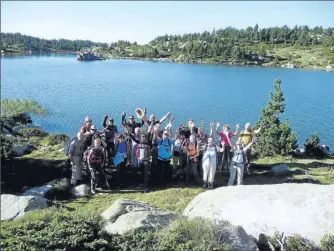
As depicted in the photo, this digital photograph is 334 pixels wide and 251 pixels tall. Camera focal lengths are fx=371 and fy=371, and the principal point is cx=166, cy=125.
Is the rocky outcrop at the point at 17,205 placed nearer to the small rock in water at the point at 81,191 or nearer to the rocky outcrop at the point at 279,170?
the small rock in water at the point at 81,191

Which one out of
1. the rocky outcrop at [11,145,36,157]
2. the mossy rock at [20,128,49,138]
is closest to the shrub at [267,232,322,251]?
the rocky outcrop at [11,145,36,157]

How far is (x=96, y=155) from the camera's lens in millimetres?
12125

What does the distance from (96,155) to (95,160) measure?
0.56ft

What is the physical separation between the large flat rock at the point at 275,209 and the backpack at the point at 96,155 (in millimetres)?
3707

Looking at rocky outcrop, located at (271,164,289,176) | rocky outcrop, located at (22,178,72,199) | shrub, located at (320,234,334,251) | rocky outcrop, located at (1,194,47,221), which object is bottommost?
rocky outcrop, located at (22,178,72,199)

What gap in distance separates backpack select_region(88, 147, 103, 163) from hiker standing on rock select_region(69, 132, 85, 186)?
36.7 inches

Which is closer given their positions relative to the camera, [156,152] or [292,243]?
[292,243]

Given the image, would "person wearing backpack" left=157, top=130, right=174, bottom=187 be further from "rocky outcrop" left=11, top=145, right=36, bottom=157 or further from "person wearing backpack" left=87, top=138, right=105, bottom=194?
"rocky outcrop" left=11, top=145, right=36, bottom=157

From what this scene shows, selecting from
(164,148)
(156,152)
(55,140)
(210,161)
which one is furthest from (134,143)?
(55,140)

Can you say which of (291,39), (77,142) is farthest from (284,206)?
(291,39)

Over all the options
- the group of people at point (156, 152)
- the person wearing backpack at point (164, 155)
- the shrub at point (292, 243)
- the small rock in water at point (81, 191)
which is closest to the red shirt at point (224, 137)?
the group of people at point (156, 152)

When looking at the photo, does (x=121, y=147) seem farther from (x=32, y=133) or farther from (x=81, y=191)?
(x=32, y=133)

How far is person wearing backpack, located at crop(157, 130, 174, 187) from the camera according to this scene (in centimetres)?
1271

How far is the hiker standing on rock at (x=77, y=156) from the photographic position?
12.7 meters
